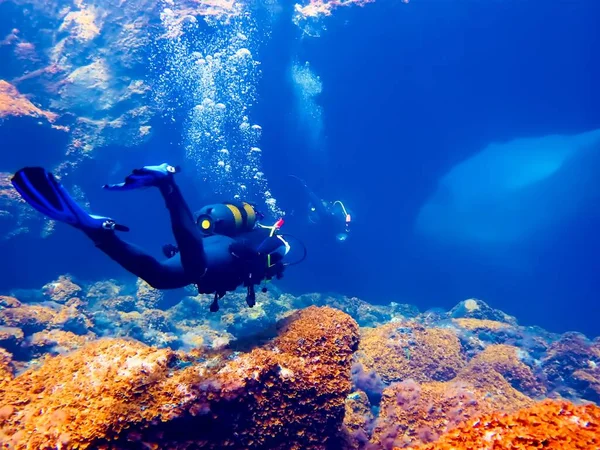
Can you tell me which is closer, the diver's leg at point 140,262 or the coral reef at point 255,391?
the coral reef at point 255,391

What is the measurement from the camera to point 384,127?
21328 mm

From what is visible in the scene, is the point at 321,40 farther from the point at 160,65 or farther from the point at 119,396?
the point at 119,396

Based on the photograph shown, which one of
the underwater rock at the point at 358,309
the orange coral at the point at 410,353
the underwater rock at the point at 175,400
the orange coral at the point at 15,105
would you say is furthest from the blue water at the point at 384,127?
the underwater rock at the point at 175,400

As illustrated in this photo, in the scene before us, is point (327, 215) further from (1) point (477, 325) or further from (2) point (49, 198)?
(2) point (49, 198)

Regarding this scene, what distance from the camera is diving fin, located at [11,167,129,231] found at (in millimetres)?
2947

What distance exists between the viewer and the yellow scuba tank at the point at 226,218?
4.44 m

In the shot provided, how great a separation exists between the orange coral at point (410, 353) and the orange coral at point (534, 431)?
6656 millimetres

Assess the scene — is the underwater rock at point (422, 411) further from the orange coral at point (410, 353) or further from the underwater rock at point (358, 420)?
the orange coral at point (410, 353)

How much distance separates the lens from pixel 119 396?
2945 millimetres

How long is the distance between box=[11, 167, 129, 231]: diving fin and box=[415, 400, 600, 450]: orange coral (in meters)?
3.28

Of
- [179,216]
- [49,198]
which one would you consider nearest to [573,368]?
[179,216]

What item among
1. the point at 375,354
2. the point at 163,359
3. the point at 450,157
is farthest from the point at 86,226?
the point at 450,157

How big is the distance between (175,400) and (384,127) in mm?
20718

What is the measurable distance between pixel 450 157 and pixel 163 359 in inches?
958
